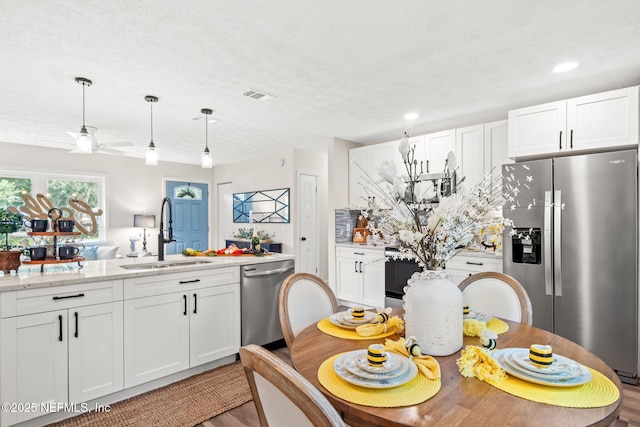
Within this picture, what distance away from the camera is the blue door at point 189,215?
729 centimetres

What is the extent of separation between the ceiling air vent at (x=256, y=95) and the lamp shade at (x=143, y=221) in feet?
14.7

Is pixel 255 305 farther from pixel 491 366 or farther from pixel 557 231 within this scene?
pixel 557 231

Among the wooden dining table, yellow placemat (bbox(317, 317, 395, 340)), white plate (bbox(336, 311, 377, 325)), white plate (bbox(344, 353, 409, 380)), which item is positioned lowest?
yellow placemat (bbox(317, 317, 395, 340))

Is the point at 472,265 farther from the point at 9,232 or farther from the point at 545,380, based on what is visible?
the point at 9,232

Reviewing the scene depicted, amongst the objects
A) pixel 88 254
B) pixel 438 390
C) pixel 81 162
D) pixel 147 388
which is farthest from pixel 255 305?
pixel 81 162

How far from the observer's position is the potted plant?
2.19 metres

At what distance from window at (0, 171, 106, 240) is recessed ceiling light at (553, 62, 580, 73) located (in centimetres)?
588

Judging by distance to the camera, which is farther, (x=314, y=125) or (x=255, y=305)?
(x=314, y=125)

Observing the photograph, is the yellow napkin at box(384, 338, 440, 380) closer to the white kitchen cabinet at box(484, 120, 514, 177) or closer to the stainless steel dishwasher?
the stainless steel dishwasher

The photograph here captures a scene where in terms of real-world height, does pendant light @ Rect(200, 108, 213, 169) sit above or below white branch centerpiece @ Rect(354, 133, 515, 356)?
above

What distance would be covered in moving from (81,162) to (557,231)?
7.10m

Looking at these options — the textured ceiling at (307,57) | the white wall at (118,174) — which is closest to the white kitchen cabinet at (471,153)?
the textured ceiling at (307,57)

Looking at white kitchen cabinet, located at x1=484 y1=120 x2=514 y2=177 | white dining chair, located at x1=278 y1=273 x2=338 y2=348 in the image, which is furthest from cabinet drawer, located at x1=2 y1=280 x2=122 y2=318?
white kitchen cabinet, located at x1=484 y1=120 x2=514 y2=177

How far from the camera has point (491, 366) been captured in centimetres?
113
